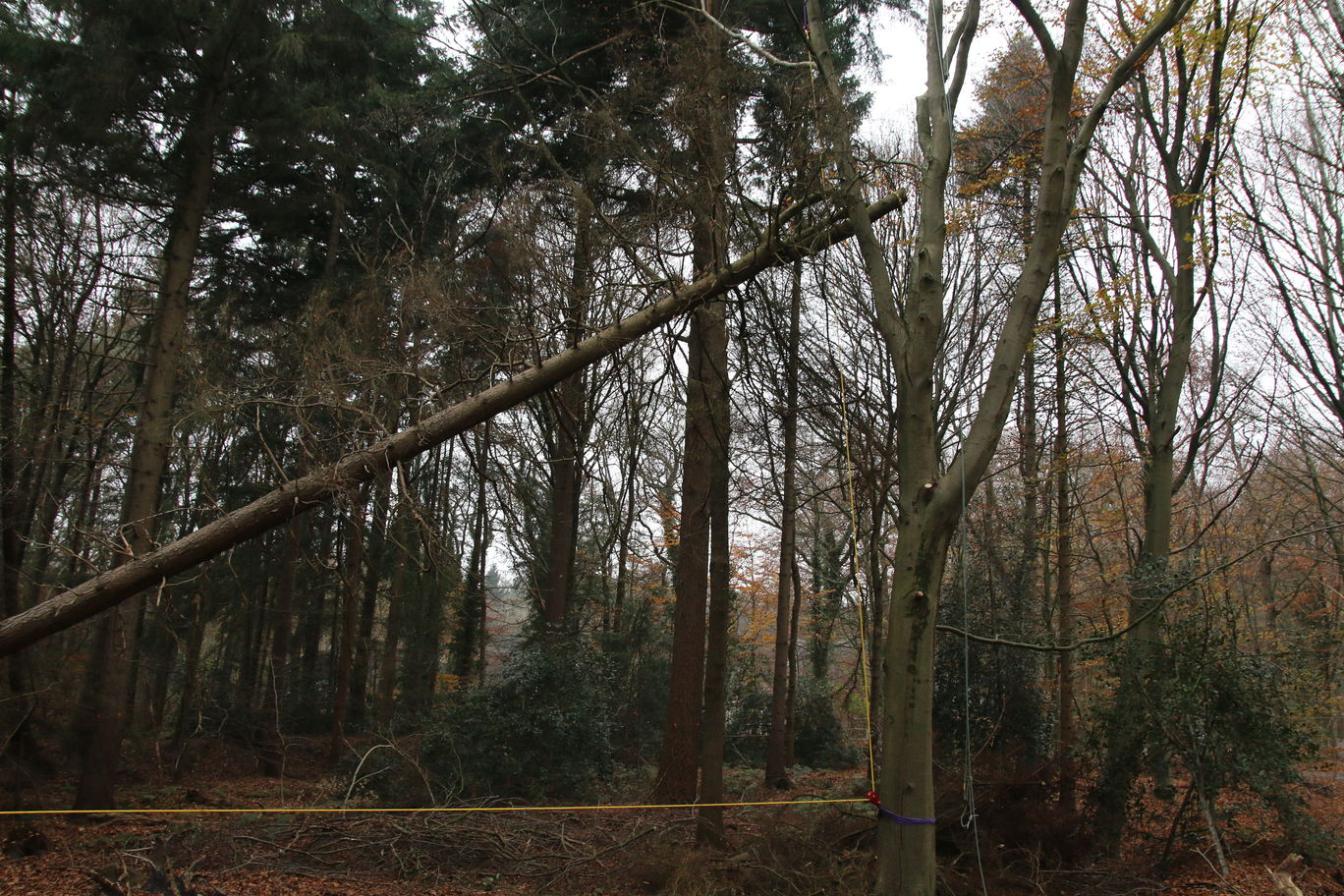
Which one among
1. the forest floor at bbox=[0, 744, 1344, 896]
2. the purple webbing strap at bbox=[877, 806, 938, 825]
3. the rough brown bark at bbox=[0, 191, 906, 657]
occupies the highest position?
the rough brown bark at bbox=[0, 191, 906, 657]

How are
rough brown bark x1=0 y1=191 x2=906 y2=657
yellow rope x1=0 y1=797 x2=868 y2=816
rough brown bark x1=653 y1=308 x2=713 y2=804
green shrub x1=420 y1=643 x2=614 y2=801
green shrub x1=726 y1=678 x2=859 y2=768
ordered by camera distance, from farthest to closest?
green shrub x1=726 y1=678 x2=859 y2=768, green shrub x1=420 y1=643 x2=614 y2=801, rough brown bark x1=653 y1=308 x2=713 y2=804, yellow rope x1=0 y1=797 x2=868 y2=816, rough brown bark x1=0 y1=191 x2=906 y2=657

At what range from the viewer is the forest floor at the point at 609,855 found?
6.38 m

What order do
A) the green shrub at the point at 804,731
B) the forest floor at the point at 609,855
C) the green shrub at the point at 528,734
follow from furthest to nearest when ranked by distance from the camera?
the green shrub at the point at 804,731, the green shrub at the point at 528,734, the forest floor at the point at 609,855

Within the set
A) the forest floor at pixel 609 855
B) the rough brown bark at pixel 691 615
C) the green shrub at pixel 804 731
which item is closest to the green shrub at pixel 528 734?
the forest floor at pixel 609 855

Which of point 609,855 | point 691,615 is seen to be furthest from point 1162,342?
point 609,855

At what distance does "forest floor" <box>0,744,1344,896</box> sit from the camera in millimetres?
6383

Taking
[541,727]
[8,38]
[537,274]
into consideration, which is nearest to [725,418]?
[537,274]

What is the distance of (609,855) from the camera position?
23.8 feet

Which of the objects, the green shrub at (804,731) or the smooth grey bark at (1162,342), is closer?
the smooth grey bark at (1162,342)

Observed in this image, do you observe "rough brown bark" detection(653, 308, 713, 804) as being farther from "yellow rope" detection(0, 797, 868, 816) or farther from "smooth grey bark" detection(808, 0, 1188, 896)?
"smooth grey bark" detection(808, 0, 1188, 896)

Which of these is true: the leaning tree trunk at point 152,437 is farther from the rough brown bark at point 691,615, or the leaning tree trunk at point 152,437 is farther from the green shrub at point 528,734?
the rough brown bark at point 691,615

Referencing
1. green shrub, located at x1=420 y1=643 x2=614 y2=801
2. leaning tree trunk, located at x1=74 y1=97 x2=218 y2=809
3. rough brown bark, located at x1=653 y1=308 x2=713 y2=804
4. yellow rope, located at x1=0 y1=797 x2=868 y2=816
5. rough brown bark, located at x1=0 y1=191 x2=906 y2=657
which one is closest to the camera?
rough brown bark, located at x1=0 y1=191 x2=906 y2=657

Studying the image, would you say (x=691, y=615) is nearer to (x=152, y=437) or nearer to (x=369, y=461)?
Answer: (x=369, y=461)

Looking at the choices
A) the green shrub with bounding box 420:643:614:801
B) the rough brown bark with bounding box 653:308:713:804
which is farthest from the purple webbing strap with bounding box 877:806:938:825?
the green shrub with bounding box 420:643:614:801
